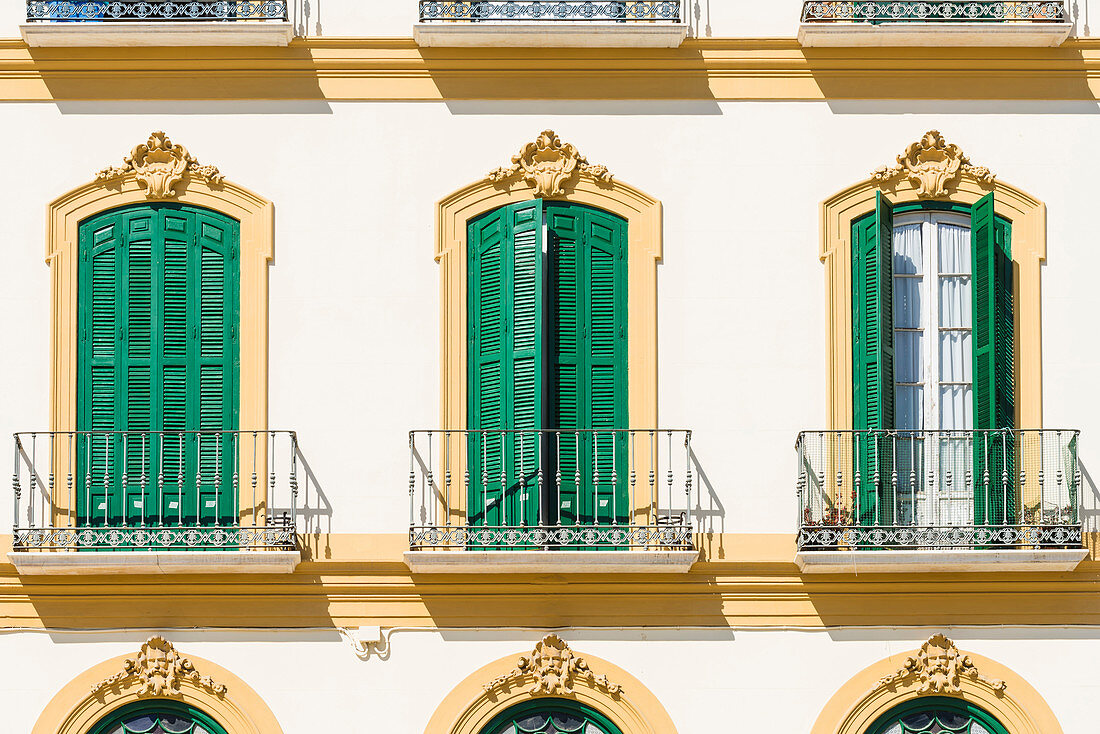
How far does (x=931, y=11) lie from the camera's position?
578 inches

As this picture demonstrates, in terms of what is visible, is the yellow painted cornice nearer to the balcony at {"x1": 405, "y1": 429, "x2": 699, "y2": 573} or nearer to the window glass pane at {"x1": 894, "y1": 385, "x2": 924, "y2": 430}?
the window glass pane at {"x1": 894, "y1": 385, "x2": 924, "y2": 430}

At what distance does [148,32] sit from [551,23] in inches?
115

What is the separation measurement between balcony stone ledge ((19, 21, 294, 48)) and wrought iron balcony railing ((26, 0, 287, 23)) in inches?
6.6

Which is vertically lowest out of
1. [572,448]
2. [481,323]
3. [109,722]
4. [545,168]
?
[109,722]

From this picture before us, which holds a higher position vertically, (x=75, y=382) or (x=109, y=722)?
(x=75, y=382)

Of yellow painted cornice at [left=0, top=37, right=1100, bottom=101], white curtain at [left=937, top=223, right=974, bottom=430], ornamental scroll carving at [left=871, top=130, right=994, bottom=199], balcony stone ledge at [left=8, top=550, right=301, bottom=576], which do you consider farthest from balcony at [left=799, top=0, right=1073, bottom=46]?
balcony stone ledge at [left=8, top=550, right=301, bottom=576]

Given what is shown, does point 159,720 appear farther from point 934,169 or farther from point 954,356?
point 934,169

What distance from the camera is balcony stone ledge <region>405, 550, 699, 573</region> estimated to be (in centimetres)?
Result: 1382

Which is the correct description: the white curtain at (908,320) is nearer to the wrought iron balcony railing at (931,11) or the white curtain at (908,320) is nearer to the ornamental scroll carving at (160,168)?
the wrought iron balcony railing at (931,11)

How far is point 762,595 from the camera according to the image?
14227 millimetres

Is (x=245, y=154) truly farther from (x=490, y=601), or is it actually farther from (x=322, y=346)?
(x=490, y=601)

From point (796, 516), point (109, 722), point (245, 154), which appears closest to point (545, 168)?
point (245, 154)

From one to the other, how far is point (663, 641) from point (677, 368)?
1.97 meters

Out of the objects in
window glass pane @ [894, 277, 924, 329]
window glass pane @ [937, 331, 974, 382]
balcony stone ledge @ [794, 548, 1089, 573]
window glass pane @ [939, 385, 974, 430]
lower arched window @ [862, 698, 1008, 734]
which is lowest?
lower arched window @ [862, 698, 1008, 734]
